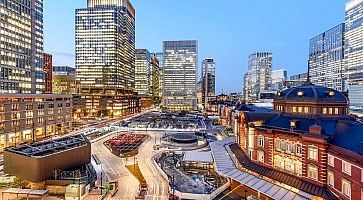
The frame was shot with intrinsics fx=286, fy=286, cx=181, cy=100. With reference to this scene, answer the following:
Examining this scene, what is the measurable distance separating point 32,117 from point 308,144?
345 ft

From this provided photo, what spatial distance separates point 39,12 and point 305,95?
5755 inches

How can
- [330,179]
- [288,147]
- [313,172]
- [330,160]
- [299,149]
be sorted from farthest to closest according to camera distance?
[288,147] < [299,149] < [313,172] < [330,160] < [330,179]

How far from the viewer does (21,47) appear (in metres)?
139

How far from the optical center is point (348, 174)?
42.0 meters

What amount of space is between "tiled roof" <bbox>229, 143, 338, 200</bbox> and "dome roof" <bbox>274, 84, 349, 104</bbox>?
683 inches

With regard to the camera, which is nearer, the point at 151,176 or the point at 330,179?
the point at 330,179

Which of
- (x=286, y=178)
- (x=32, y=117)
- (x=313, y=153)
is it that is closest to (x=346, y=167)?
(x=313, y=153)

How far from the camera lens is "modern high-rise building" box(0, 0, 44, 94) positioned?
128 metres

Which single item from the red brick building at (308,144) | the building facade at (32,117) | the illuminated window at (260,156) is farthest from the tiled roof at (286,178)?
the building facade at (32,117)

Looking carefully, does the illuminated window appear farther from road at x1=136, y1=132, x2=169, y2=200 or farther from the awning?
road at x1=136, y1=132, x2=169, y2=200

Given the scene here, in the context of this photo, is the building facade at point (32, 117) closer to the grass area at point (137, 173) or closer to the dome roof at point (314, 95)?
the grass area at point (137, 173)

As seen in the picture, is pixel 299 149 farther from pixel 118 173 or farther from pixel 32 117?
pixel 32 117

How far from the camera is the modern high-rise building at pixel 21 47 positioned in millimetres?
127938

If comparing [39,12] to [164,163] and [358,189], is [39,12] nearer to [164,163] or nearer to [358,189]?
[164,163]
